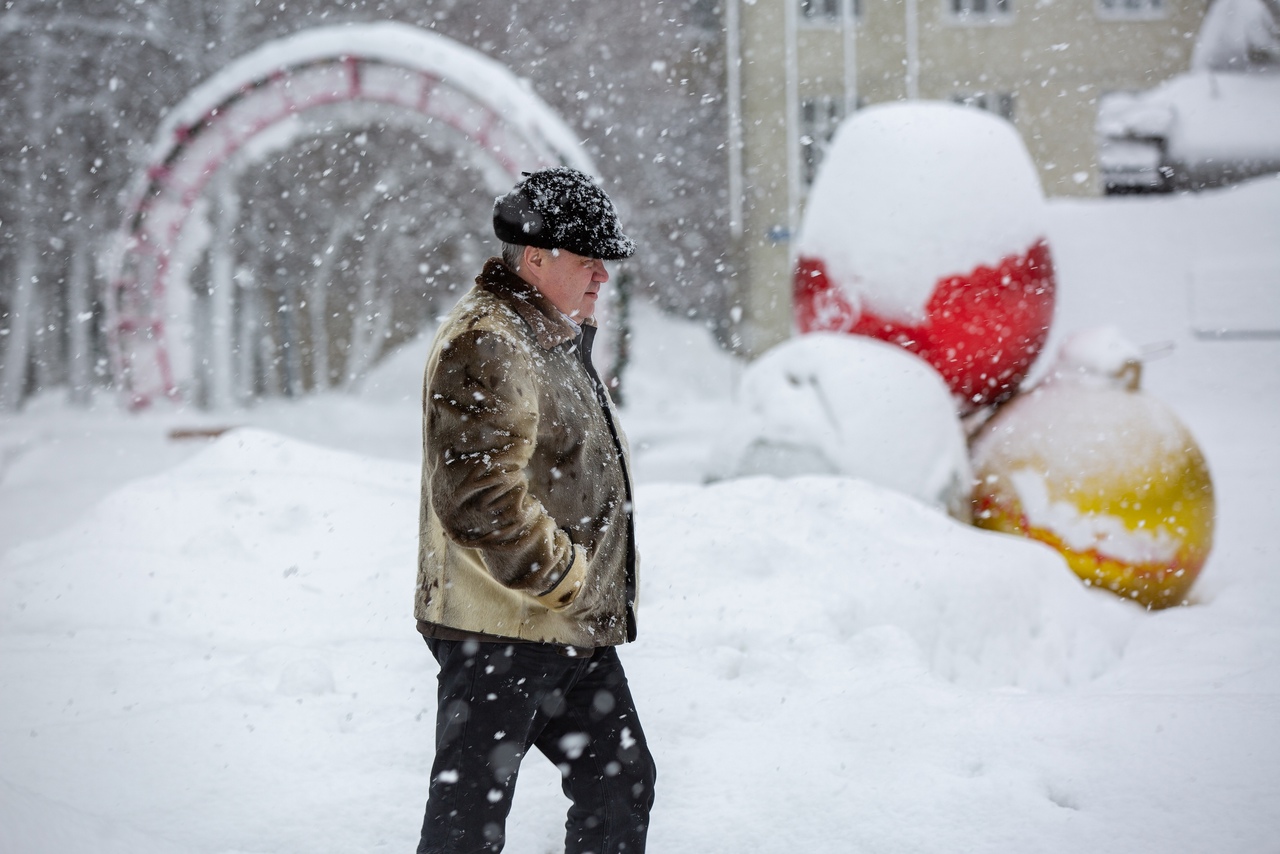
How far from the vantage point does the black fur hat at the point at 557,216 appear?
1846 millimetres

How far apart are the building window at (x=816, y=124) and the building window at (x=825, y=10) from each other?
1.10m

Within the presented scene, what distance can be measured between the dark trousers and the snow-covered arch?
638cm

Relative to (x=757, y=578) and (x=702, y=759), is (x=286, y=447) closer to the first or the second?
(x=757, y=578)

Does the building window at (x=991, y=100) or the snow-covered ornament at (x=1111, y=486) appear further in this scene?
the building window at (x=991, y=100)

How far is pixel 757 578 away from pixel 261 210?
11184 mm

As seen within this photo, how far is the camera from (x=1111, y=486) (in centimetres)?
466

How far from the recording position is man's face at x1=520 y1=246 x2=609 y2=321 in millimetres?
1909

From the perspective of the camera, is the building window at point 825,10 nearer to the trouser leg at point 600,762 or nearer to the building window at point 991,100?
the building window at point 991,100

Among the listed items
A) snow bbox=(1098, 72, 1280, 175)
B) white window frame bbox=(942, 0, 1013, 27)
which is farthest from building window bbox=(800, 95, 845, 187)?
snow bbox=(1098, 72, 1280, 175)

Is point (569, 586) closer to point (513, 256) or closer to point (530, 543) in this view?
point (530, 543)

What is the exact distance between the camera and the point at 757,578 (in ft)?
12.6

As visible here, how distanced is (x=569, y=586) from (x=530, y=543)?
119mm

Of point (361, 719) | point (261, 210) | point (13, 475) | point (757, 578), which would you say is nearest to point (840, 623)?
point (757, 578)

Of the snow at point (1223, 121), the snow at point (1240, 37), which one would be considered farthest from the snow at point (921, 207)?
the snow at point (1240, 37)
